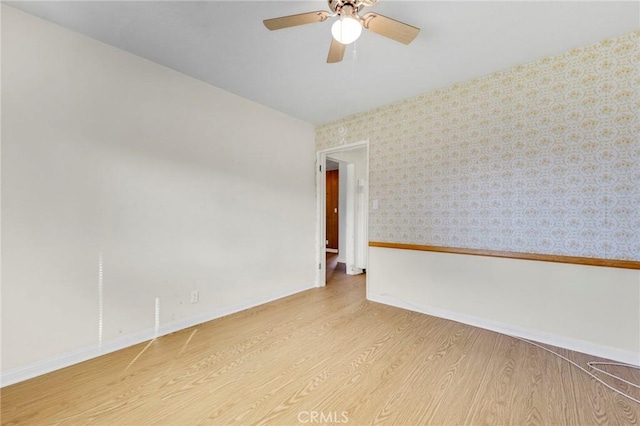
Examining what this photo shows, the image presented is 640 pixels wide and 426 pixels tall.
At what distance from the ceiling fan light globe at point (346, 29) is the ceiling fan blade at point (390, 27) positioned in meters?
0.11

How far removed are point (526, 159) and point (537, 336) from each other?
1473mm

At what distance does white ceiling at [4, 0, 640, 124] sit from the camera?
163cm

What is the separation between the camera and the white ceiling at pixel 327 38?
1633 mm

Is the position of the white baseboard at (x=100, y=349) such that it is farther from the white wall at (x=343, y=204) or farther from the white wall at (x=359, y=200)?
the white wall at (x=343, y=204)

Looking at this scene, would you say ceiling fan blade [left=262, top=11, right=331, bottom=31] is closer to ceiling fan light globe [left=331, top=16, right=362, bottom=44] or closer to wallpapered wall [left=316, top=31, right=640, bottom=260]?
ceiling fan light globe [left=331, top=16, right=362, bottom=44]

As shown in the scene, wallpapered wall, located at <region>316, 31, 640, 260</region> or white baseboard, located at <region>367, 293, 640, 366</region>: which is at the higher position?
wallpapered wall, located at <region>316, 31, 640, 260</region>

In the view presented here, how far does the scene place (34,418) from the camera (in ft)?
4.46

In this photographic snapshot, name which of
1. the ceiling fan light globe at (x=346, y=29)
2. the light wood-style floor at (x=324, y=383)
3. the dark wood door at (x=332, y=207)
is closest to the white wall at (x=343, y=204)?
the dark wood door at (x=332, y=207)

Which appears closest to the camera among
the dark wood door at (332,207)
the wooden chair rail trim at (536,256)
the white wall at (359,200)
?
the wooden chair rail trim at (536,256)

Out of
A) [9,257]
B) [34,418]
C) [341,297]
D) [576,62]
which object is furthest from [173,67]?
[576,62]

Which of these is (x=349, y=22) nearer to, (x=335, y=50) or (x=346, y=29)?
(x=346, y=29)

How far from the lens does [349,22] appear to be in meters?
1.38

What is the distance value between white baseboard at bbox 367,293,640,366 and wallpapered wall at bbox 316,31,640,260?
67 centimetres

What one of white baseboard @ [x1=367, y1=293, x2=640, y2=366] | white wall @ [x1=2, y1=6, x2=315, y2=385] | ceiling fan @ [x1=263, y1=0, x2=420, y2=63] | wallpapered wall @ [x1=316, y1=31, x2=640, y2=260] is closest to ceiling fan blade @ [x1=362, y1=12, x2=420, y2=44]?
ceiling fan @ [x1=263, y1=0, x2=420, y2=63]
